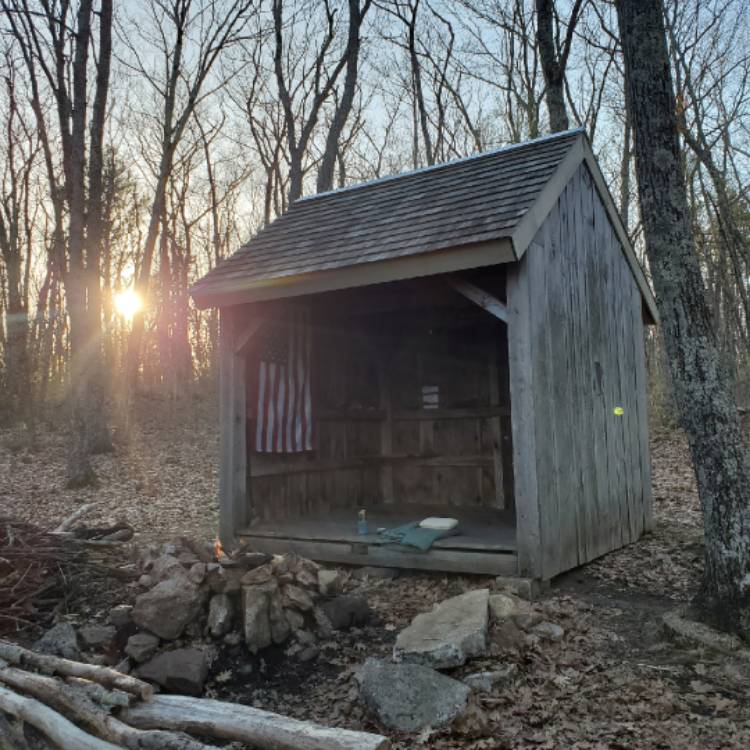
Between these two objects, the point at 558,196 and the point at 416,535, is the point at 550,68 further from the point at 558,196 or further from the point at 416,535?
the point at 416,535

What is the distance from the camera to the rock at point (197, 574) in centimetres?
490

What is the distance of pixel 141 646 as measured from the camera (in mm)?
4461

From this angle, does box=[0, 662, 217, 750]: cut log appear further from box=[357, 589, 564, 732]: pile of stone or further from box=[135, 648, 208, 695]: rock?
box=[357, 589, 564, 732]: pile of stone

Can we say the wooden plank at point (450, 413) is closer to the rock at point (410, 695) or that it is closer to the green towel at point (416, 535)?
the green towel at point (416, 535)

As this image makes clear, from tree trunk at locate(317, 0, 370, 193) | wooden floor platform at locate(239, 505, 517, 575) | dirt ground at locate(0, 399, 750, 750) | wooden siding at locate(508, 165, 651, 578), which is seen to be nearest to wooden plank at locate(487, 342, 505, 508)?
wooden floor platform at locate(239, 505, 517, 575)

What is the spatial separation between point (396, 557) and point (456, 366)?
349cm

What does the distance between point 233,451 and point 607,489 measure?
3.95 metres

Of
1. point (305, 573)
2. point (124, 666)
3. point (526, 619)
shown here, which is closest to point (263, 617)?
point (305, 573)

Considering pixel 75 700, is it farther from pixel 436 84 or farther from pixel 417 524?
pixel 436 84

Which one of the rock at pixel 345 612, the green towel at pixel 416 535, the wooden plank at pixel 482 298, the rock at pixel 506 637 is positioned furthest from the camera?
the green towel at pixel 416 535

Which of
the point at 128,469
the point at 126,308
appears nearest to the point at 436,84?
the point at 126,308

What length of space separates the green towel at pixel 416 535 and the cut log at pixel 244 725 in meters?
3.01

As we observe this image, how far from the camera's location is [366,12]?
1611 centimetres

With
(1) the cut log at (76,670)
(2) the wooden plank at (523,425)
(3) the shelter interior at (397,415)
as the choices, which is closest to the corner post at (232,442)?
(3) the shelter interior at (397,415)
